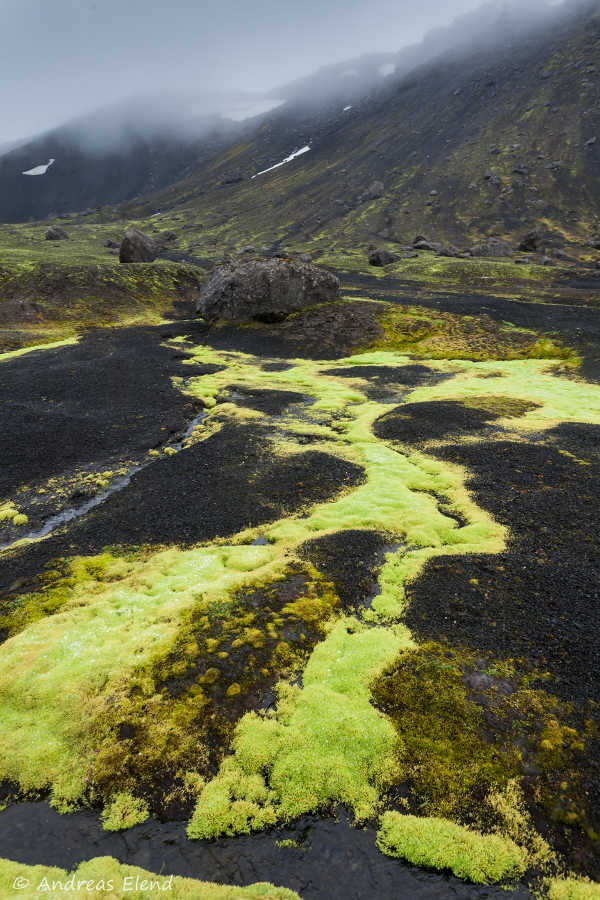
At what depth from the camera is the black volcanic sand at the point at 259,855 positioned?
875 centimetres

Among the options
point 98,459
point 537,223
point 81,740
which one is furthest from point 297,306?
point 537,223

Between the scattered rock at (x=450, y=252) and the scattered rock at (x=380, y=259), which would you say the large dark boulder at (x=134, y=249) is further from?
the scattered rock at (x=450, y=252)

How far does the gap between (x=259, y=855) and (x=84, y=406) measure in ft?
106

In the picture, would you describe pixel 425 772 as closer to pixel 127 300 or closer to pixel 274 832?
pixel 274 832

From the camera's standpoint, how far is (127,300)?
75.8 m

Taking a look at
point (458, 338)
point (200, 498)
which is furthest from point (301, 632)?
point (458, 338)

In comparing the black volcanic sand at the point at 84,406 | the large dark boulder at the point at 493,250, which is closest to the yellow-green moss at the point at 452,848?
the black volcanic sand at the point at 84,406

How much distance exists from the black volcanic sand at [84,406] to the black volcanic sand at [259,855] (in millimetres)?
18416

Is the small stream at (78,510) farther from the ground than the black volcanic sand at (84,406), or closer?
closer

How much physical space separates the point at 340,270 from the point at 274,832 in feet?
407

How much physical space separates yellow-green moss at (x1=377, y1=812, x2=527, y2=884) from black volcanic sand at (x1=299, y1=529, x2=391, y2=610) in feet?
21.5

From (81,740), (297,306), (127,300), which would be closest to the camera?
(81,740)

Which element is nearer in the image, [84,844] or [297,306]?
[84,844]

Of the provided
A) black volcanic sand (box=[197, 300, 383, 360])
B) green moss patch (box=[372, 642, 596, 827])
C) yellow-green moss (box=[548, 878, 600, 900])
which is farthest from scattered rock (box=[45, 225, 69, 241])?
yellow-green moss (box=[548, 878, 600, 900])
